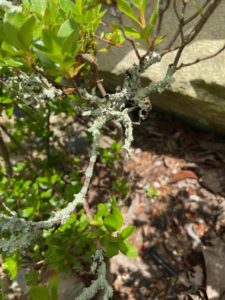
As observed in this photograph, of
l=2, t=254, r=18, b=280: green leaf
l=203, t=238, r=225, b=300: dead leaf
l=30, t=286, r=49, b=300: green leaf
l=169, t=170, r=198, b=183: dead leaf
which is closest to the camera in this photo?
Result: l=30, t=286, r=49, b=300: green leaf

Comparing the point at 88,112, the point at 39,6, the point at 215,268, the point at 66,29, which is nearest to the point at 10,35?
the point at 66,29

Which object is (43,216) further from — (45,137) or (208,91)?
(208,91)

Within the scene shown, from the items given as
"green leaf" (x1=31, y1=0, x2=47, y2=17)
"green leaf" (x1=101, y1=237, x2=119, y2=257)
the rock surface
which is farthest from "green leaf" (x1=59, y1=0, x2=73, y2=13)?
the rock surface

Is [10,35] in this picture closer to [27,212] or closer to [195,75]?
[27,212]

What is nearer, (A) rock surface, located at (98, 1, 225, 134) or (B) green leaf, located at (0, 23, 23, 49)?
(B) green leaf, located at (0, 23, 23, 49)

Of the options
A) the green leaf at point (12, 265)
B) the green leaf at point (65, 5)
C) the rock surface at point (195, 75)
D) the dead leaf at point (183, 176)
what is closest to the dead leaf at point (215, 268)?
the dead leaf at point (183, 176)

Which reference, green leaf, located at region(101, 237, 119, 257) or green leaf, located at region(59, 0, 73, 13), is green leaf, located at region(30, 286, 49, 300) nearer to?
green leaf, located at region(101, 237, 119, 257)
